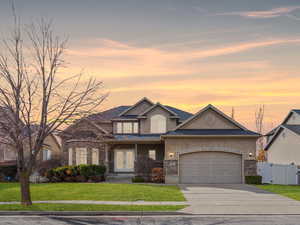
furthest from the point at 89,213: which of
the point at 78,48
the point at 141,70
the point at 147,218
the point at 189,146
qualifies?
the point at 189,146

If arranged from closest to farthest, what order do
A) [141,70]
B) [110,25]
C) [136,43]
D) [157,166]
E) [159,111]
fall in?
[110,25] < [136,43] < [141,70] < [157,166] < [159,111]

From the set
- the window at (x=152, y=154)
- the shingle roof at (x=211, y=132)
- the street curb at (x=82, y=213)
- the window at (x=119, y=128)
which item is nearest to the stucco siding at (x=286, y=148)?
the shingle roof at (x=211, y=132)

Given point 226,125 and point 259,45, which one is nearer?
point 259,45

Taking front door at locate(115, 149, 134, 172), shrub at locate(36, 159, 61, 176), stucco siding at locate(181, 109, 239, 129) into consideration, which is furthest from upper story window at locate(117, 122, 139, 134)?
stucco siding at locate(181, 109, 239, 129)

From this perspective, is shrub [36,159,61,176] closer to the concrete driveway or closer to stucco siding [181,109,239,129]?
stucco siding [181,109,239,129]

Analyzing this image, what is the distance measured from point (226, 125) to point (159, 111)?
23.8 feet

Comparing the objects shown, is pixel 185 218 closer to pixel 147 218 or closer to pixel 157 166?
pixel 147 218

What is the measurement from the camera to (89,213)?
17266 millimetres

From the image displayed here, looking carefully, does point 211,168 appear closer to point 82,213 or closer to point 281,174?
point 281,174

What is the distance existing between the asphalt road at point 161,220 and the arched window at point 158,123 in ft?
74.6

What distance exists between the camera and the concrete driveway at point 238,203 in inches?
701

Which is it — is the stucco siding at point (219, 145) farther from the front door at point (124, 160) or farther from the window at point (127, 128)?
the window at point (127, 128)

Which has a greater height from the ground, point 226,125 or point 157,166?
point 226,125

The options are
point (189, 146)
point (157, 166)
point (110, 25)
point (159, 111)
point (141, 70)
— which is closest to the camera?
point (110, 25)
